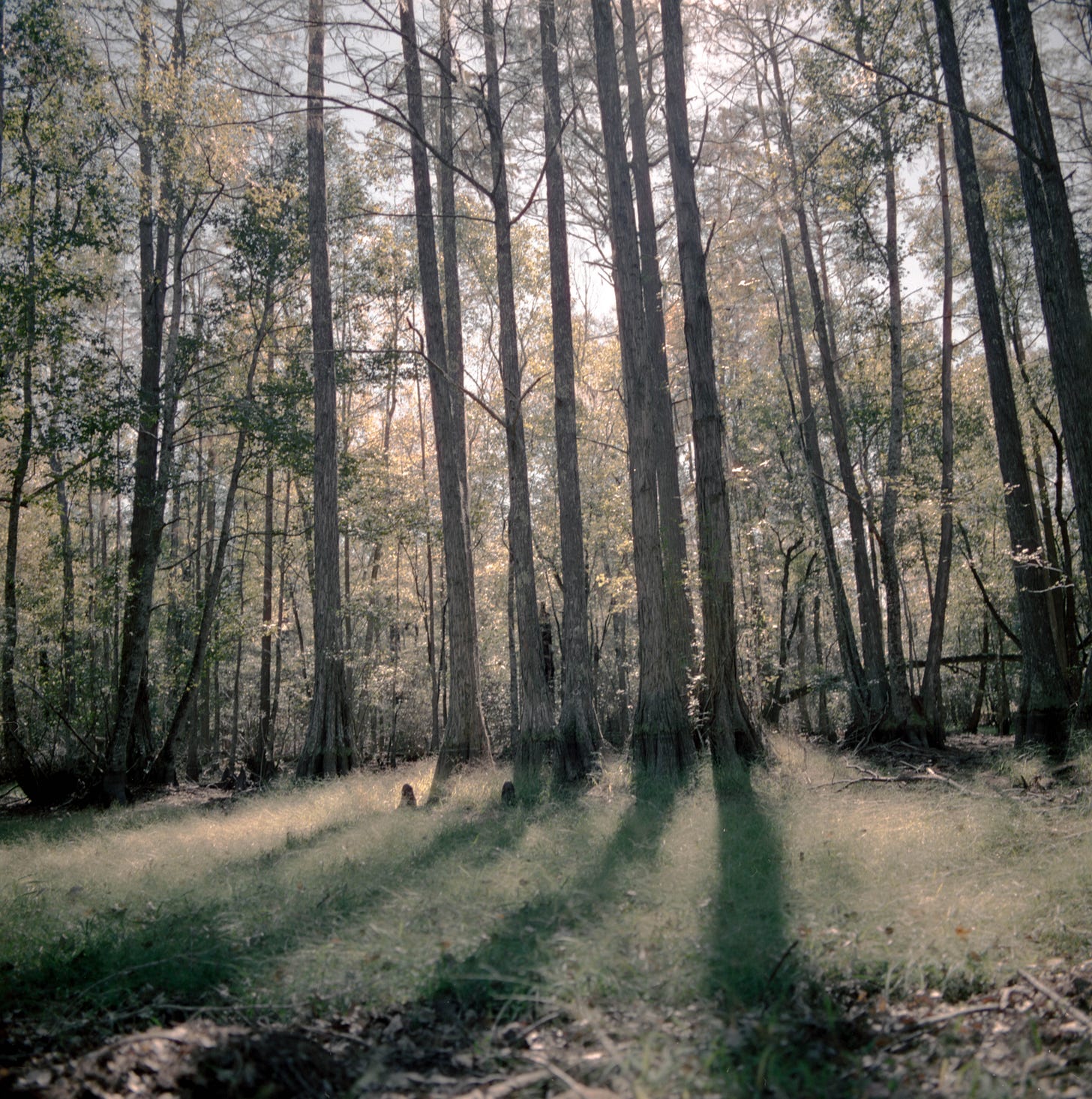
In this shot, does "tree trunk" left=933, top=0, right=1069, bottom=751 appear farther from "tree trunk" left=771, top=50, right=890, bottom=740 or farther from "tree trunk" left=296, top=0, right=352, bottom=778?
"tree trunk" left=296, top=0, right=352, bottom=778

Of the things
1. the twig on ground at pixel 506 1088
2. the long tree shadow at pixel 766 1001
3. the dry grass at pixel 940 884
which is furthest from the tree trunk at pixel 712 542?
the twig on ground at pixel 506 1088

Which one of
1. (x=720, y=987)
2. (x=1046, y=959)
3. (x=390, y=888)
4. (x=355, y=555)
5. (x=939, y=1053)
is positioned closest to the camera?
(x=939, y=1053)

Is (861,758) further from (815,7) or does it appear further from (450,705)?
(815,7)

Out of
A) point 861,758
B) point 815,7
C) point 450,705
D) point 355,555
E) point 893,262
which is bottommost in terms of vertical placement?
point 861,758

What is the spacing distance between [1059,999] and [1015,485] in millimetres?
9744


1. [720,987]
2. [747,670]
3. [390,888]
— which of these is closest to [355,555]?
[747,670]

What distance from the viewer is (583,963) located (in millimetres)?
3943

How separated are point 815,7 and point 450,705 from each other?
41.0ft

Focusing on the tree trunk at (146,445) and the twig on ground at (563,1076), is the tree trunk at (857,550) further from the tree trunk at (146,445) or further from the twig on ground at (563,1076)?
the twig on ground at (563,1076)

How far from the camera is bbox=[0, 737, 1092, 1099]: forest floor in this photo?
308 centimetres

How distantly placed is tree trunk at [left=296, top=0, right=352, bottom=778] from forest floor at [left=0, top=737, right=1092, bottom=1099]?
6410mm

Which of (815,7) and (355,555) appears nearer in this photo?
(815,7)

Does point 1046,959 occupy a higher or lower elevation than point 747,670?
lower

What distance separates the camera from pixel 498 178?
11.8 meters
